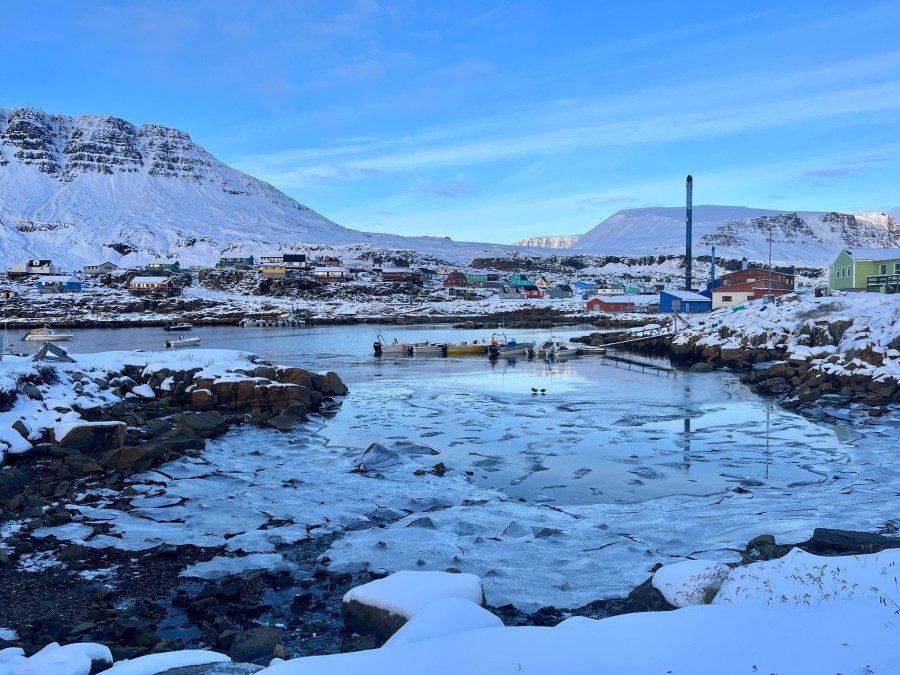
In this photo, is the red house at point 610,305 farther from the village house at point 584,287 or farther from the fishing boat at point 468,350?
the fishing boat at point 468,350

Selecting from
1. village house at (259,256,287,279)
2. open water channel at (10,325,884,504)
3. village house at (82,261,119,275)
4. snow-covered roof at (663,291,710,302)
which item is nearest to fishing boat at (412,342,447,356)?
open water channel at (10,325,884,504)

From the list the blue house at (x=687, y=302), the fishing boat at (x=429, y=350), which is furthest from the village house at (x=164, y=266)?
the fishing boat at (x=429, y=350)

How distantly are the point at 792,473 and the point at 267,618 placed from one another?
479 inches

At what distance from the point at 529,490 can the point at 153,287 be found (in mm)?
118502

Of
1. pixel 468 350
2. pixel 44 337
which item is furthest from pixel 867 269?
pixel 44 337

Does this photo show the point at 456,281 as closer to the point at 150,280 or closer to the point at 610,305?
the point at 610,305

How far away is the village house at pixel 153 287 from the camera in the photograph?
116062 millimetres

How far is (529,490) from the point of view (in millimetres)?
13586

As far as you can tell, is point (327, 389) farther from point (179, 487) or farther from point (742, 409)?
point (742, 409)

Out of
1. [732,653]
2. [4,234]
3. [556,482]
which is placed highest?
[4,234]

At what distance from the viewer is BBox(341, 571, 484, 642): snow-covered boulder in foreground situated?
269 inches

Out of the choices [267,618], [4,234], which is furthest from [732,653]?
[4,234]

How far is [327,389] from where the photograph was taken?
90.0 feet

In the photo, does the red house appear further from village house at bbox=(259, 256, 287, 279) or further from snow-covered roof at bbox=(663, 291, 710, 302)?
village house at bbox=(259, 256, 287, 279)
